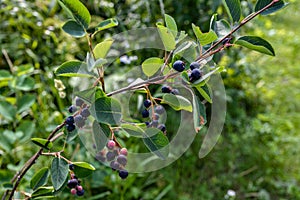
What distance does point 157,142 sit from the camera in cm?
69

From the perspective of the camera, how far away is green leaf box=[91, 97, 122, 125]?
65cm

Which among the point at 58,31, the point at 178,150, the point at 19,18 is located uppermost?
the point at 19,18

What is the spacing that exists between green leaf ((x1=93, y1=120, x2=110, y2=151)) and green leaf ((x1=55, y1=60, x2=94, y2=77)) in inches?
3.9

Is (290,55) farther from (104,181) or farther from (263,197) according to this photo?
(104,181)

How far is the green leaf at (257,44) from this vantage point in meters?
0.66

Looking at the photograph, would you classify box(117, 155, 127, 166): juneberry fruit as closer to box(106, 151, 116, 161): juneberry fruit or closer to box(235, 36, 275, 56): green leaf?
box(106, 151, 116, 161): juneberry fruit

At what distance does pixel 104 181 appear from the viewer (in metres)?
1.47

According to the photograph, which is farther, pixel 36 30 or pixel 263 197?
pixel 36 30

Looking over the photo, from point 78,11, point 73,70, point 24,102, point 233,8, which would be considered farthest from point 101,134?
point 24,102

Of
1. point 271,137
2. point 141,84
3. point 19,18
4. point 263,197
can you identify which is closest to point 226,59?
point 271,137

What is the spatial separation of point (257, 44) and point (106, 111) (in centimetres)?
29

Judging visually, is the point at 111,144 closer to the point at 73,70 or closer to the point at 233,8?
the point at 73,70

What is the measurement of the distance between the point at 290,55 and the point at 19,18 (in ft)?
6.05

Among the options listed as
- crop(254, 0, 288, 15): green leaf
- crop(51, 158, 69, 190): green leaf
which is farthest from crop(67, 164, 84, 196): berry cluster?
crop(254, 0, 288, 15): green leaf
